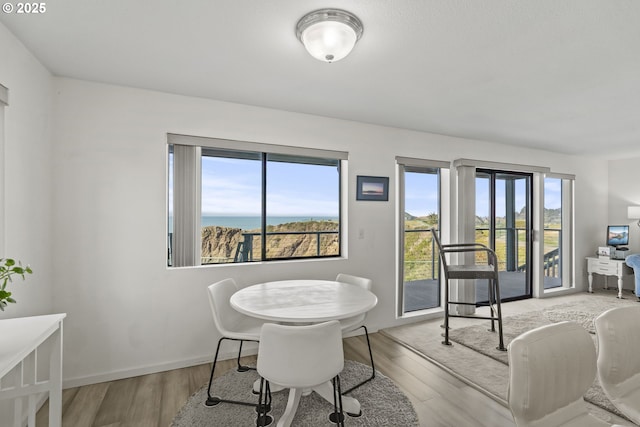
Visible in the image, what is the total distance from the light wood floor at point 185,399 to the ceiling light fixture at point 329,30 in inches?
91.8

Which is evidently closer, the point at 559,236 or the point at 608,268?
the point at 608,268

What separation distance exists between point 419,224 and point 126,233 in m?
3.40

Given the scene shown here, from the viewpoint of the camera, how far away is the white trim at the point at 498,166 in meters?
4.13

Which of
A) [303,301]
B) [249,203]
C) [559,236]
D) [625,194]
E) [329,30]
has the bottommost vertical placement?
[303,301]

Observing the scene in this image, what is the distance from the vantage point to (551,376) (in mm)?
1153

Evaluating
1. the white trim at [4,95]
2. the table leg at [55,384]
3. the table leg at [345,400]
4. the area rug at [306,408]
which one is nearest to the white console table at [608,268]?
the area rug at [306,408]

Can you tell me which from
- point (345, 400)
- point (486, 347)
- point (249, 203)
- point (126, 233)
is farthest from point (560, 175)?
point (126, 233)

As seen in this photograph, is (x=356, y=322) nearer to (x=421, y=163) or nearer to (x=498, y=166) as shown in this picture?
(x=421, y=163)

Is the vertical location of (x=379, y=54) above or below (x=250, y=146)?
above

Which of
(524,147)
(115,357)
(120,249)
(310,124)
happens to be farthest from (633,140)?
(115,357)

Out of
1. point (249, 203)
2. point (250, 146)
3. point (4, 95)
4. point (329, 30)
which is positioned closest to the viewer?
point (329, 30)

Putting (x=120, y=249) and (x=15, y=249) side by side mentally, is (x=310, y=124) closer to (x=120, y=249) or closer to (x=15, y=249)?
(x=120, y=249)

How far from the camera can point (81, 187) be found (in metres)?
2.46

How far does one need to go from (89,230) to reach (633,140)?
21.9 ft
